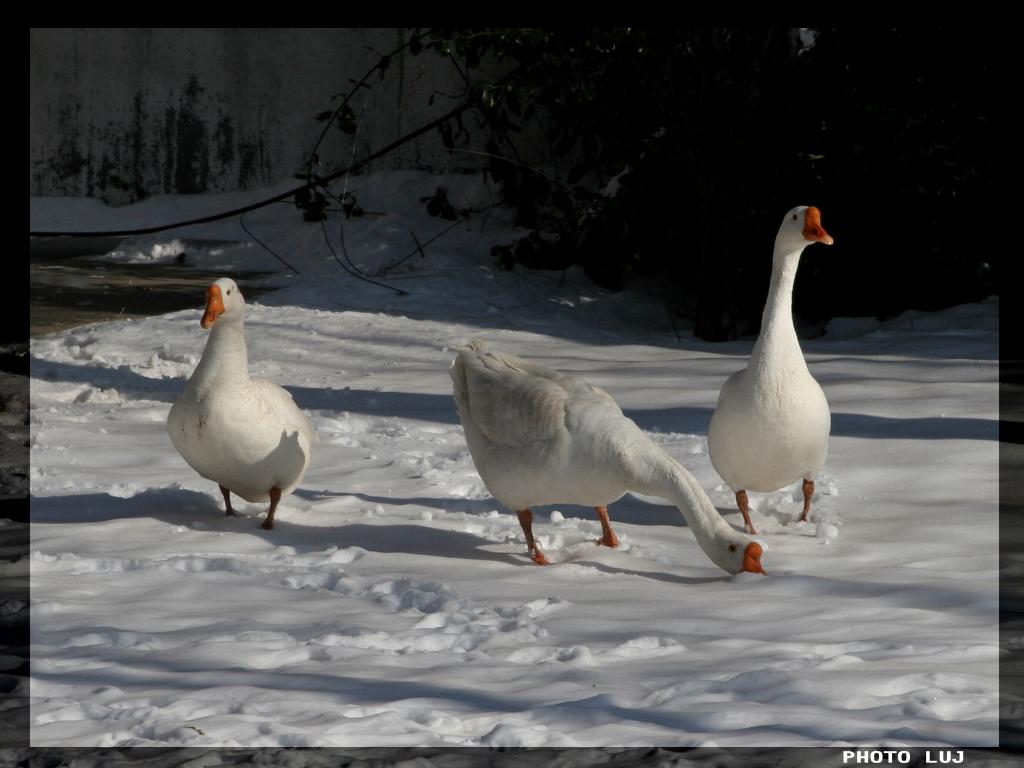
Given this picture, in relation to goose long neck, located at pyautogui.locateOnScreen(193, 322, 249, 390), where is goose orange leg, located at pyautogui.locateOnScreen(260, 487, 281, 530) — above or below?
below

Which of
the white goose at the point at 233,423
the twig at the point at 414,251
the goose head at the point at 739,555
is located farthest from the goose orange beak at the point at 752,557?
the twig at the point at 414,251

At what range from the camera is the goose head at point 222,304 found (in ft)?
15.3

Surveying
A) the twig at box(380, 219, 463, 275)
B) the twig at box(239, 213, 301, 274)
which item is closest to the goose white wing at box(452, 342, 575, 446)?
the twig at box(380, 219, 463, 275)

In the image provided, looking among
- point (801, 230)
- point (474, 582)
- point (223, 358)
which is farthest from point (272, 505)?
point (801, 230)

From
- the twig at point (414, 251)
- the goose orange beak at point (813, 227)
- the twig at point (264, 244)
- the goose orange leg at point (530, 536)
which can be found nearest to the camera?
the goose orange leg at point (530, 536)

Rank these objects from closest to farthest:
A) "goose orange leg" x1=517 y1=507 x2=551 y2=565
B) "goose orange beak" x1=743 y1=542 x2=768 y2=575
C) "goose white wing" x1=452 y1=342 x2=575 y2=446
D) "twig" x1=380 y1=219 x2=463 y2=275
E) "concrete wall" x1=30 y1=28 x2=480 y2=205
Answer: "goose orange beak" x1=743 y1=542 x2=768 y2=575 → "goose white wing" x1=452 y1=342 x2=575 y2=446 → "goose orange leg" x1=517 y1=507 x2=551 y2=565 → "twig" x1=380 y1=219 x2=463 y2=275 → "concrete wall" x1=30 y1=28 x2=480 y2=205

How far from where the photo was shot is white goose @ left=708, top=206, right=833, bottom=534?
14.9ft

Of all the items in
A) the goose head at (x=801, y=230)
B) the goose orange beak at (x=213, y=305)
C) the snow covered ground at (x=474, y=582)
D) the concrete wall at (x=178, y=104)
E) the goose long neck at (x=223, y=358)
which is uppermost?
the concrete wall at (x=178, y=104)

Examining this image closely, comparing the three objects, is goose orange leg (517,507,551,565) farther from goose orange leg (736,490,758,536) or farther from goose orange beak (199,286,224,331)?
goose orange beak (199,286,224,331)

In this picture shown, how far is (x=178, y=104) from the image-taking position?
13766 millimetres

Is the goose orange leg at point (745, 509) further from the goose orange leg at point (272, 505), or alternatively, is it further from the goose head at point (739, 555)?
the goose orange leg at point (272, 505)

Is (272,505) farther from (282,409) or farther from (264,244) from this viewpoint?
(264,244)

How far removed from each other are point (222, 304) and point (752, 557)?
2.11 metres

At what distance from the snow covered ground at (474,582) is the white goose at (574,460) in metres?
0.19
